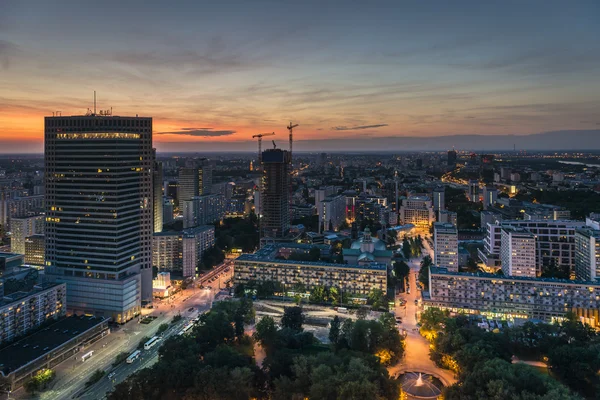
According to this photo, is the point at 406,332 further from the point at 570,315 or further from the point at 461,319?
the point at 570,315

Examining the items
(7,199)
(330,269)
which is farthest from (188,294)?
(7,199)

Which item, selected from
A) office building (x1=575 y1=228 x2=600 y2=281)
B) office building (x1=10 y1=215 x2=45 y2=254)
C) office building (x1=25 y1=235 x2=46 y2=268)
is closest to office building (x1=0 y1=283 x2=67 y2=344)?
office building (x1=25 y1=235 x2=46 y2=268)

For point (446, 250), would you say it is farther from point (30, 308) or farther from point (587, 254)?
point (30, 308)

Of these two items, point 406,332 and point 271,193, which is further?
point 271,193

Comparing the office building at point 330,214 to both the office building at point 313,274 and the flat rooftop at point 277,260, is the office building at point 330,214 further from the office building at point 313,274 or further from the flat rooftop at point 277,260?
the office building at point 313,274

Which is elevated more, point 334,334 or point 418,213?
point 418,213

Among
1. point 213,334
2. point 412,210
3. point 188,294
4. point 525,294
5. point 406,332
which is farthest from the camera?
point 412,210

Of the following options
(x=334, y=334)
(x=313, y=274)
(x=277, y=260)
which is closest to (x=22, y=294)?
(x=277, y=260)
